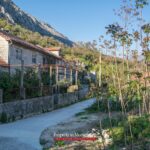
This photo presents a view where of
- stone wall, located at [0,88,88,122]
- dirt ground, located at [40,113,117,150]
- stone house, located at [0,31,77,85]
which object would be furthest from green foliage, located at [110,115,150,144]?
stone house, located at [0,31,77,85]

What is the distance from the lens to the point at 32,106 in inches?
906

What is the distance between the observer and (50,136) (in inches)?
535

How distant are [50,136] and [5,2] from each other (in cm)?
8243

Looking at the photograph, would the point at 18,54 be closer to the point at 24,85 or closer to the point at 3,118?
the point at 24,85

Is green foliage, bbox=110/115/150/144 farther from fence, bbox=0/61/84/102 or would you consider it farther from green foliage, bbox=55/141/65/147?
fence, bbox=0/61/84/102

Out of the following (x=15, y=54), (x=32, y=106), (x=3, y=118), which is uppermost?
(x=15, y=54)

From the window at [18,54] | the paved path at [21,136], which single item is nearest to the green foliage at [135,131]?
the paved path at [21,136]

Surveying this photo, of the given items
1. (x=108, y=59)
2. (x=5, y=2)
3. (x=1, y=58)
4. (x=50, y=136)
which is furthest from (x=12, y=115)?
(x=5, y=2)

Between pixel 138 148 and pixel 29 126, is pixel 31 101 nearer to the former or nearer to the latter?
pixel 29 126

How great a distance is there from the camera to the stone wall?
19.5 meters

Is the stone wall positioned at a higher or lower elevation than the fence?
lower

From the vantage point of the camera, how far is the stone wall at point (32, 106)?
1953 cm

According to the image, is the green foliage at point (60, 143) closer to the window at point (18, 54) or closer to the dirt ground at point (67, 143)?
the dirt ground at point (67, 143)

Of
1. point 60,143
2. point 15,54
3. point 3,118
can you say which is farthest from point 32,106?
point 60,143
